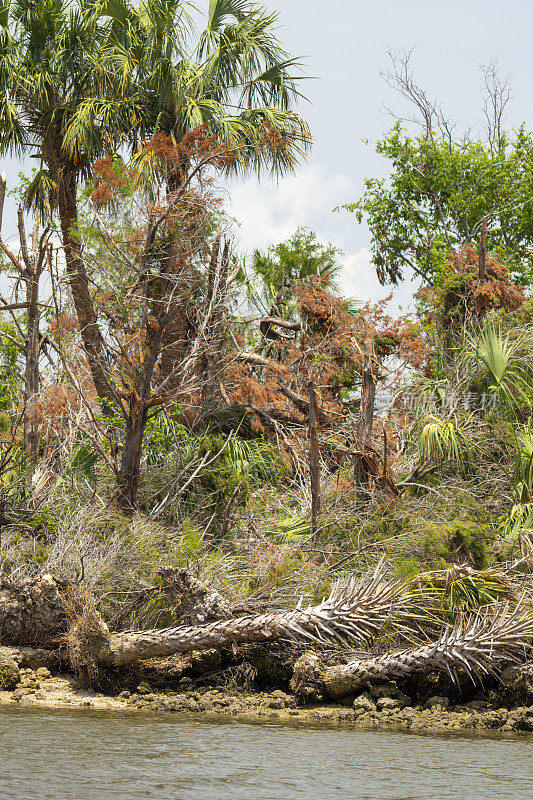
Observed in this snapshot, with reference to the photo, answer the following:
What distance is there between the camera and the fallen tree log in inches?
341

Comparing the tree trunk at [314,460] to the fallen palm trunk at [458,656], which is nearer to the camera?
the fallen palm trunk at [458,656]

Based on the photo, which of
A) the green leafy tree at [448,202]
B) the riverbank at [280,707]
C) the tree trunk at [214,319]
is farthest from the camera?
the green leafy tree at [448,202]

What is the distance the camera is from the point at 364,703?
8.68 m

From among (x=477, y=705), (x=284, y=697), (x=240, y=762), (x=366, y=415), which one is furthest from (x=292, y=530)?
(x=240, y=762)

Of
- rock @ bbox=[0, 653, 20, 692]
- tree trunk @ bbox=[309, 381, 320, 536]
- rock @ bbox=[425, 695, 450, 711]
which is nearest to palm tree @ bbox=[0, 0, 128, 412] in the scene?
tree trunk @ bbox=[309, 381, 320, 536]

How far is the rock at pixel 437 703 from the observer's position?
8.62 metres

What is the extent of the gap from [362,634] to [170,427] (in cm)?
670

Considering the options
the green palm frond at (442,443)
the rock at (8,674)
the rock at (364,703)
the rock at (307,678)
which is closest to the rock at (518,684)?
the rock at (364,703)

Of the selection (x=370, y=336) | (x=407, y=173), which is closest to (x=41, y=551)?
(x=370, y=336)

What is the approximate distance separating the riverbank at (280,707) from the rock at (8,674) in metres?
0.07

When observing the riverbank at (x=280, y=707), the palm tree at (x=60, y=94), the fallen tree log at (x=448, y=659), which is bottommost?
the riverbank at (x=280, y=707)

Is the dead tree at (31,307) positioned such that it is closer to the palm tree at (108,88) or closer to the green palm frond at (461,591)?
the palm tree at (108,88)

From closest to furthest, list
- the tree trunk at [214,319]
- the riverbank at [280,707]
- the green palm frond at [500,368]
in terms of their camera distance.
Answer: the riverbank at [280,707] → the green palm frond at [500,368] → the tree trunk at [214,319]

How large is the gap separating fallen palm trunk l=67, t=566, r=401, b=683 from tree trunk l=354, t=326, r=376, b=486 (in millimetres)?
3331
